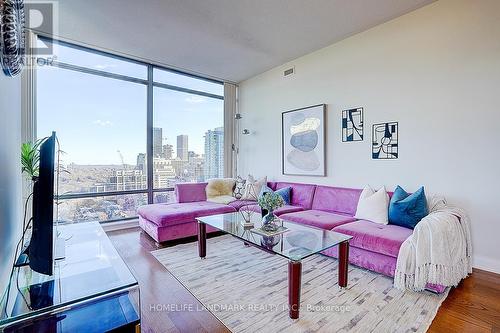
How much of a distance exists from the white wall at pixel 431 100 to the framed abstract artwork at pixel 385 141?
6 centimetres

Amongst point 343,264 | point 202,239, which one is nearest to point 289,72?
point 202,239

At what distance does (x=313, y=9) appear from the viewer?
2854 millimetres

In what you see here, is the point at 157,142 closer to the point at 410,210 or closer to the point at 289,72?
the point at 289,72

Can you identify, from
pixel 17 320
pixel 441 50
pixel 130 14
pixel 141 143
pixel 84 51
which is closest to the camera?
pixel 17 320

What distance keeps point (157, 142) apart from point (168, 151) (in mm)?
260

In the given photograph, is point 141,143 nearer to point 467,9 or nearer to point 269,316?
point 269,316

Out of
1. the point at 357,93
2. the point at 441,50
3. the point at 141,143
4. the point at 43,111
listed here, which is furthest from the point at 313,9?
the point at 43,111

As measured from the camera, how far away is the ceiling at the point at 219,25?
2785 millimetres

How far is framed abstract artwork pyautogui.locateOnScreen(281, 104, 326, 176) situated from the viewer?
3904 mm

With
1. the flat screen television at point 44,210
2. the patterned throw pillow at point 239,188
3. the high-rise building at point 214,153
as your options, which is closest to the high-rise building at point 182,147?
the high-rise building at point 214,153

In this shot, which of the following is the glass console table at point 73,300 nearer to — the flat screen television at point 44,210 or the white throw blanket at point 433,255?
the flat screen television at point 44,210

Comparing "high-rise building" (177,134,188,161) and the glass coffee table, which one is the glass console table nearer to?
the glass coffee table

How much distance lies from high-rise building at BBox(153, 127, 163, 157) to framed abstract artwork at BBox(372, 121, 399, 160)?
11.7 ft

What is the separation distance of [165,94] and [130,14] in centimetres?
179
